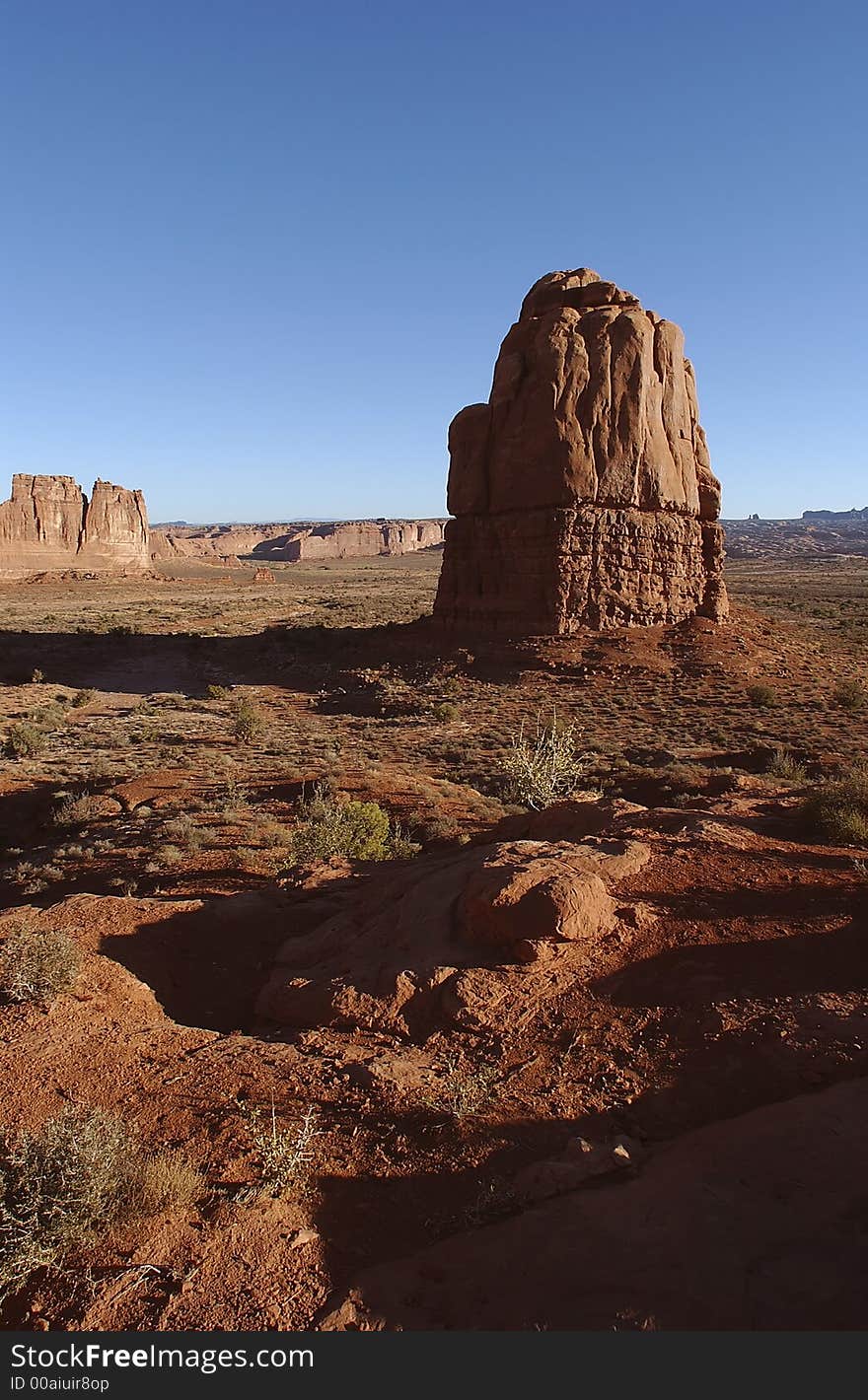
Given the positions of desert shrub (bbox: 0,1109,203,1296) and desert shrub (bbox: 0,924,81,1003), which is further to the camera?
desert shrub (bbox: 0,924,81,1003)

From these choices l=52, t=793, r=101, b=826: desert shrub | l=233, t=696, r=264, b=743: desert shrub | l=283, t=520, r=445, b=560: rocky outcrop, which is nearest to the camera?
l=52, t=793, r=101, b=826: desert shrub

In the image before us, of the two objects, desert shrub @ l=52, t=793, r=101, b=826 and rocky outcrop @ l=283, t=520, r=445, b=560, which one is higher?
rocky outcrop @ l=283, t=520, r=445, b=560

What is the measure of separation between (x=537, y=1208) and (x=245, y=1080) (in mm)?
2111

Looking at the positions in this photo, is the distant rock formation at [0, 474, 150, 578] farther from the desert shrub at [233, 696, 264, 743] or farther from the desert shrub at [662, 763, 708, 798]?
the desert shrub at [662, 763, 708, 798]

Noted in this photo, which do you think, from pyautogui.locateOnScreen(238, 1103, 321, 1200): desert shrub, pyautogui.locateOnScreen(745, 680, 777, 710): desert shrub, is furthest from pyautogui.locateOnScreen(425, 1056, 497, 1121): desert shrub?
pyautogui.locateOnScreen(745, 680, 777, 710): desert shrub

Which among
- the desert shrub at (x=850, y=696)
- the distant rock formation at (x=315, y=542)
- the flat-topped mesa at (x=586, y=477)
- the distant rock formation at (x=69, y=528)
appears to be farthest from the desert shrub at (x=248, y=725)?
the distant rock formation at (x=315, y=542)

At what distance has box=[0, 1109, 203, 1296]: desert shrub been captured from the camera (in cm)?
336

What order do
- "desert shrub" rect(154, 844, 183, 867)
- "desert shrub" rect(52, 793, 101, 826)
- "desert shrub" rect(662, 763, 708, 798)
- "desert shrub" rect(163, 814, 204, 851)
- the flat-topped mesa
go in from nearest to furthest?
"desert shrub" rect(154, 844, 183, 867) < "desert shrub" rect(163, 814, 204, 851) < "desert shrub" rect(662, 763, 708, 798) < "desert shrub" rect(52, 793, 101, 826) < the flat-topped mesa

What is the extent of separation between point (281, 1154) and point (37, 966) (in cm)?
278

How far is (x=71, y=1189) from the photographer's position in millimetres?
3564

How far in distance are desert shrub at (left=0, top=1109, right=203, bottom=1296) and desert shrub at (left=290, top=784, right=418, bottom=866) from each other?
554 cm

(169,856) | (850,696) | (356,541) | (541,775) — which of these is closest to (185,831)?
(169,856)

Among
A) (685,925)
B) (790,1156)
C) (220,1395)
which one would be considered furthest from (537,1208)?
(685,925)

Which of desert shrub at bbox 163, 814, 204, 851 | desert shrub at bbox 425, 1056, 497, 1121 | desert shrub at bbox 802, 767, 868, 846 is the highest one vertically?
desert shrub at bbox 802, 767, 868, 846
